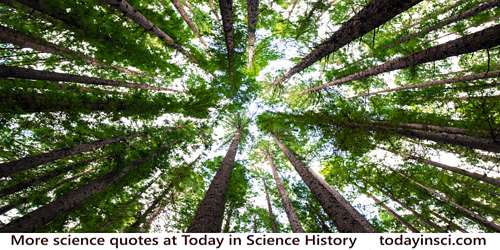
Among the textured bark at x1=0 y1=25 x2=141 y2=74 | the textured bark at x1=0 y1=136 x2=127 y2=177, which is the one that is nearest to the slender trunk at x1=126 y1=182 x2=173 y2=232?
the textured bark at x1=0 y1=136 x2=127 y2=177

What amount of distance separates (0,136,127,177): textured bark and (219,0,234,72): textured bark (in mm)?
5219

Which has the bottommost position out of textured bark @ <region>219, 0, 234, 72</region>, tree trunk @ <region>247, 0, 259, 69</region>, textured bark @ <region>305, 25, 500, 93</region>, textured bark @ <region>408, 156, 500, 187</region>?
textured bark @ <region>408, 156, 500, 187</region>

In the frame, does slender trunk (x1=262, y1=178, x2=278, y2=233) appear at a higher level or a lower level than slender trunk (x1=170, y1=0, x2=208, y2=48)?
lower

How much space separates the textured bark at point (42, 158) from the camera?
7066 mm

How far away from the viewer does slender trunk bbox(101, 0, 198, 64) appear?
6.90 meters

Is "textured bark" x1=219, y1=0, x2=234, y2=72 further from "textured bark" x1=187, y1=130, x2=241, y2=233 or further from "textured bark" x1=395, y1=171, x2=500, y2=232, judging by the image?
"textured bark" x1=395, y1=171, x2=500, y2=232

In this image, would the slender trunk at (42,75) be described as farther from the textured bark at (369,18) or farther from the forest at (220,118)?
the textured bark at (369,18)

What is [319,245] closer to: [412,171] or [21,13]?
[412,171]

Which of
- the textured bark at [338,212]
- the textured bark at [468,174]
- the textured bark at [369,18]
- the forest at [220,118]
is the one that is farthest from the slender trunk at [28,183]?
the textured bark at [468,174]

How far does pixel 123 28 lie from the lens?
28.4 ft

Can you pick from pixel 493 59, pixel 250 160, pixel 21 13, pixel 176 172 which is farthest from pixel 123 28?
pixel 493 59

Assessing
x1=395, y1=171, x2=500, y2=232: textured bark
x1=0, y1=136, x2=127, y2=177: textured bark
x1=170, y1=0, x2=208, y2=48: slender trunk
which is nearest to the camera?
x1=0, y1=136, x2=127, y2=177: textured bark

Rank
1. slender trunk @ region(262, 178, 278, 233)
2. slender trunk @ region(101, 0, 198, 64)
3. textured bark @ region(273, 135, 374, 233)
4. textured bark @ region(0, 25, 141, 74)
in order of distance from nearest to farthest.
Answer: textured bark @ region(273, 135, 374, 233), slender trunk @ region(101, 0, 198, 64), textured bark @ region(0, 25, 141, 74), slender trunk @ region(262, 178, 278, 233)

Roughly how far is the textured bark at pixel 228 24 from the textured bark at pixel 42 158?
5.22 m
